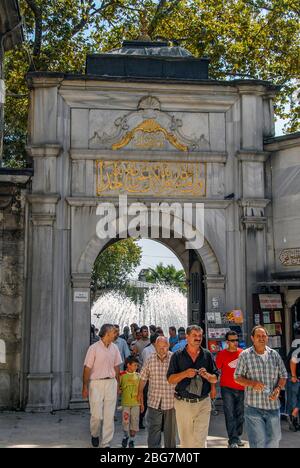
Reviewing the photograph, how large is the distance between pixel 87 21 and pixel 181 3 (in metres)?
3.26

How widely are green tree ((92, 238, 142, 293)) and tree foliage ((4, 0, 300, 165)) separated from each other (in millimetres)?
21158

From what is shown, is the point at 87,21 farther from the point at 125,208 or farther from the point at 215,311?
→ the point at 215,311

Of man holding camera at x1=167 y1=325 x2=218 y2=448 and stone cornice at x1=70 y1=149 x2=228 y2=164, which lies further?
stone cornice at x1=70 y1=149 x2=228 y2=164

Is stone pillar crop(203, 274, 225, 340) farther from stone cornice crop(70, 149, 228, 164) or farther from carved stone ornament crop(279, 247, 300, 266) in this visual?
stone cornice crop(70, 149, 228, 164)

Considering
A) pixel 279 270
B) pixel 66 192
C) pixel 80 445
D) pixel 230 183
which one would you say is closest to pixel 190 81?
pixel 230 183

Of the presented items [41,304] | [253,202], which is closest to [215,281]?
[253,202]

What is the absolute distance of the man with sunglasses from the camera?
29.4ft

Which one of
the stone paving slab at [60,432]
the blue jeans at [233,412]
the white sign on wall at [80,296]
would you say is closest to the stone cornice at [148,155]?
the white sign on wall at [80,296]

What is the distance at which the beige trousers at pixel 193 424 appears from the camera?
272 inches

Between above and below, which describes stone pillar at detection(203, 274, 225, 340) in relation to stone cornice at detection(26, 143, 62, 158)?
below

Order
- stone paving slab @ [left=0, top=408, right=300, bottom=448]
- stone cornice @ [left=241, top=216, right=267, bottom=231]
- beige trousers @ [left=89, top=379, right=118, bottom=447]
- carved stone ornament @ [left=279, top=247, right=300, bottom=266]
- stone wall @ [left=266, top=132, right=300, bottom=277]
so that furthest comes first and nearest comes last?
stone cornice @ [left=241, top=216, right=267, bottom=231], stone wall @ [left=266, top=132, right=300, bottom=277], carved stone ornament @ [left=279, top=247, right=300, bottom=266], stone paving slab @ [left=0, top=408, right=300, bottom=448], beige trousers @ [left=89, top=379, right=118, bottom=447]

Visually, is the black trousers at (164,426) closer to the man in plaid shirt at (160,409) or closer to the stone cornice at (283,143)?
the man in plaid shirt at (160,409)

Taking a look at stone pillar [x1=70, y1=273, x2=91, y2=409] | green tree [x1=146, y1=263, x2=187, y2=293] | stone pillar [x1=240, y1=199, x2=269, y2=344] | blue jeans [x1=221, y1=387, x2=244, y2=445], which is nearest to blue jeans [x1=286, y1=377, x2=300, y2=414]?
blue jeans [x1=221, y1=387, x2=244, y2=445]

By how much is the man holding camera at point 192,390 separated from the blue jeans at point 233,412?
2071 millimetres
